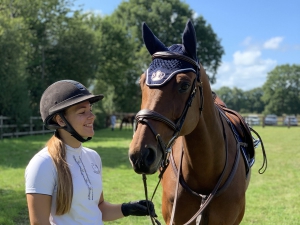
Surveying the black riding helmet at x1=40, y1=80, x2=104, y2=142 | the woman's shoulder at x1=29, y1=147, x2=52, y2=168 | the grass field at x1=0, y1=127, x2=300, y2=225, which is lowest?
the grass field at x1=0, y1=127, x2=300, y2=225

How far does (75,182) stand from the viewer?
1.86 m

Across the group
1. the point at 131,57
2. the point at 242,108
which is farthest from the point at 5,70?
the point at 242,108

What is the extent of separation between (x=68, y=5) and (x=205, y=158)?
24.3 m

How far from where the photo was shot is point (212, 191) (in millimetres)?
2723

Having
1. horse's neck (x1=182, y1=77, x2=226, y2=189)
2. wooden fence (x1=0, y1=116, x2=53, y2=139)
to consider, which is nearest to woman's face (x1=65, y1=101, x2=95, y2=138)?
horse's neck (x1=182, y1=77, x2=226, y2=189)

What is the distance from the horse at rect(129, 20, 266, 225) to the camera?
6.61 ft

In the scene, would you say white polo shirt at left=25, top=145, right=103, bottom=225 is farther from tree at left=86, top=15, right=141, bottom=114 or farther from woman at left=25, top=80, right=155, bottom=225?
tree at left=86, top=15, right=141, bottom=114

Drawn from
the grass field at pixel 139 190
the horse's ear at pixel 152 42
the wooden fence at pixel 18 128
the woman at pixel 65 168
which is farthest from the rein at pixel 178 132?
the wooden fence at pixel 18 128

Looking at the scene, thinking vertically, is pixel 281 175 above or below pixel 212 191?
below

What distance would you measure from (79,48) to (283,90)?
52.8 metres

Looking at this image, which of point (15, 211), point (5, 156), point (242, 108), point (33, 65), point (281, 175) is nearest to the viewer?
point (15, 211)

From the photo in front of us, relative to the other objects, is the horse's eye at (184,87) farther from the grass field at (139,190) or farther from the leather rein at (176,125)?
the grass field at (139,190)

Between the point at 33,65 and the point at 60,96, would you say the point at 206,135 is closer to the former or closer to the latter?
the point at 60,96

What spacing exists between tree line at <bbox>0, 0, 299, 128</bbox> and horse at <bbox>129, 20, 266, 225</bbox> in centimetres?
1654
